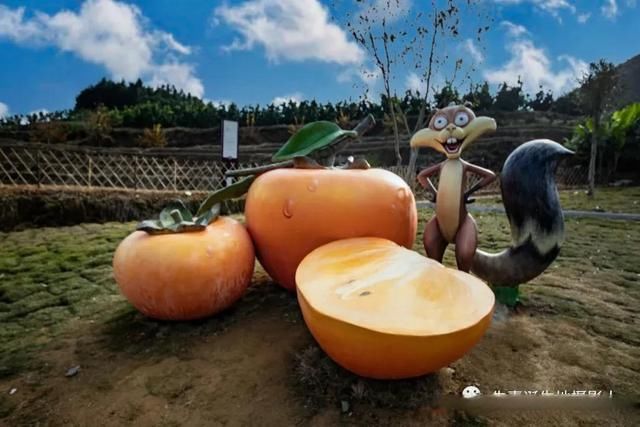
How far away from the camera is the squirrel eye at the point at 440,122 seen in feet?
8.88

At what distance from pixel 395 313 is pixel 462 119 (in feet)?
5.09

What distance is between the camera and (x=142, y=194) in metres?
10.1

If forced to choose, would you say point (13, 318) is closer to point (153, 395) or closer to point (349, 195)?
point (153, 395)

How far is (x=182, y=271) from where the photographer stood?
2.60 meters

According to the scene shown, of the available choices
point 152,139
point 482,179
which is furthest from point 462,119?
point 152,139

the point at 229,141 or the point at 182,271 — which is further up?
the point at 229,141

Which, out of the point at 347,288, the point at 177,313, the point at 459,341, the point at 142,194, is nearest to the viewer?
the point at 459,341

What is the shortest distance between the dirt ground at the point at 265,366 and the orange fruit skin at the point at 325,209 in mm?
564

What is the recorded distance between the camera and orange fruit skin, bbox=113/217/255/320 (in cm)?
261

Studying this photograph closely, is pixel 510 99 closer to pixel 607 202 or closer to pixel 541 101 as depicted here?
pixel 541 101

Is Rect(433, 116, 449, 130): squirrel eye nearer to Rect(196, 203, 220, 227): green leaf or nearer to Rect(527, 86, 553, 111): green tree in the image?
Rect(196, 203, 220, 227): green leaf

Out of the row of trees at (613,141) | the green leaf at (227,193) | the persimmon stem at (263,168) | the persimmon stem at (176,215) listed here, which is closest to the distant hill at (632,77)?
the row of trees at (613,141)

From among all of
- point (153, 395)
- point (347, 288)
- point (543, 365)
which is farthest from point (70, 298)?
point (543, 365)

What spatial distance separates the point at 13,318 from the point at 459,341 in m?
3.60
